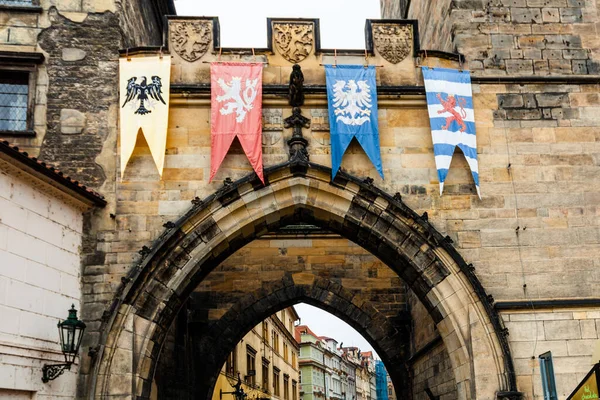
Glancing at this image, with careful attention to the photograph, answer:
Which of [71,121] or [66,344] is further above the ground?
[71,121]

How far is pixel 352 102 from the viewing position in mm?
10172

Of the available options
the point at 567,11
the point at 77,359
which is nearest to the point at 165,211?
the point at 77,359

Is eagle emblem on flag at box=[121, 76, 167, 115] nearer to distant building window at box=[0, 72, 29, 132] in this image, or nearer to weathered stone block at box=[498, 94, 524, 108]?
distant building window at box=[0, 72, 29, 132]

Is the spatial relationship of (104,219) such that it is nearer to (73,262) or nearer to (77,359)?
(73,262)

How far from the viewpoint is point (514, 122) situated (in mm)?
10391

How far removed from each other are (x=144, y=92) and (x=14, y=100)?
5.80 ft

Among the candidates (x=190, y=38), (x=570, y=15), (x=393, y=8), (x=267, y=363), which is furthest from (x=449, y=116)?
(x=267, y=363)

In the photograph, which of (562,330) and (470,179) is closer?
(562,330)

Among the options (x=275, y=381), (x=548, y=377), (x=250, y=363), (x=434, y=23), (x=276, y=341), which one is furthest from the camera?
(x=276, y=341)

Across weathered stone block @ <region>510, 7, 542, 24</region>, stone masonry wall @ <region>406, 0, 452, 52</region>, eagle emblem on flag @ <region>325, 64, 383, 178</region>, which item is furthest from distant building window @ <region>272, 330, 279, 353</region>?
weathered stone block @ <region>510, 7, 542, 24</region>

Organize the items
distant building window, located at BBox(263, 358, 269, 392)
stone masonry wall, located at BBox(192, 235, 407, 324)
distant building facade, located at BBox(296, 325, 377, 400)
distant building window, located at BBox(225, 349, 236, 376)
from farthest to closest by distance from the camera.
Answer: distant building facade, located at BBox(296, 325, 377, 400) < distant building window, located at BBox(263, 358, 269, 392) < distant building window, located at BBox(225, 349, 236, 376) < stone masonry wall, located at BBox(192, 235, 407, 324)

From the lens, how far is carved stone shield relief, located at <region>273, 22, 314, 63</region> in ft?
34.3

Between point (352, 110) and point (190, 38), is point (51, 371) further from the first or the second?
point (352, 110)

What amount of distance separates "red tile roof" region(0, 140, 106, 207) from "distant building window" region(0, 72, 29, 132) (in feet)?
4.45
